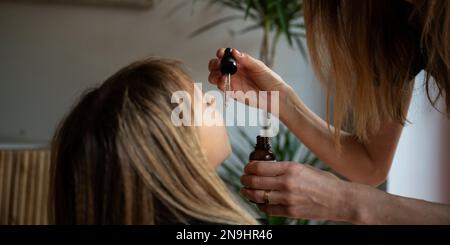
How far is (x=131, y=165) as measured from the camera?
0.64 m

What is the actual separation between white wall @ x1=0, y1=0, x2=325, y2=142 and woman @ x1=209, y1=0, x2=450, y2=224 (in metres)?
0.95

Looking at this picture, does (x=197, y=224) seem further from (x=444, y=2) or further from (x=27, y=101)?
(x=27, y=101)

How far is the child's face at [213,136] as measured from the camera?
79 cm

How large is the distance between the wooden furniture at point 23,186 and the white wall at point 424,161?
1049 mm

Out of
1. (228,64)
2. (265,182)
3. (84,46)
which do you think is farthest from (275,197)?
(84,46)

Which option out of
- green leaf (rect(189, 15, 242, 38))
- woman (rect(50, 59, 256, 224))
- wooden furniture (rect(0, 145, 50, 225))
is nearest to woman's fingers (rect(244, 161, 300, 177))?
woman (rect(50, 59, 256, 224))

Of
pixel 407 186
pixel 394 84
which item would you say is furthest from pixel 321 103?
pixel 394 84

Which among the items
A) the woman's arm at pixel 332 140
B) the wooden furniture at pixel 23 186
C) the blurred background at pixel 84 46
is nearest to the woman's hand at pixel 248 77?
the woman's arm at pixel 332 140

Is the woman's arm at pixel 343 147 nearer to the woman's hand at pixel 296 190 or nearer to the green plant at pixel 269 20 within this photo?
the woman's hand at pixel 296 190

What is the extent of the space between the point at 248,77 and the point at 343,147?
25cm

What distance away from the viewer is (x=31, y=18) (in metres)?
1.94

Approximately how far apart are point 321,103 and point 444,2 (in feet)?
4.21

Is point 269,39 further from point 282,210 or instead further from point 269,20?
point 282,210

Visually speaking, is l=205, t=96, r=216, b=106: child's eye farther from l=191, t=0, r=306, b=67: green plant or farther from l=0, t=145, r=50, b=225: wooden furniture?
l=191, t=0, r=306, b=67: green plant
